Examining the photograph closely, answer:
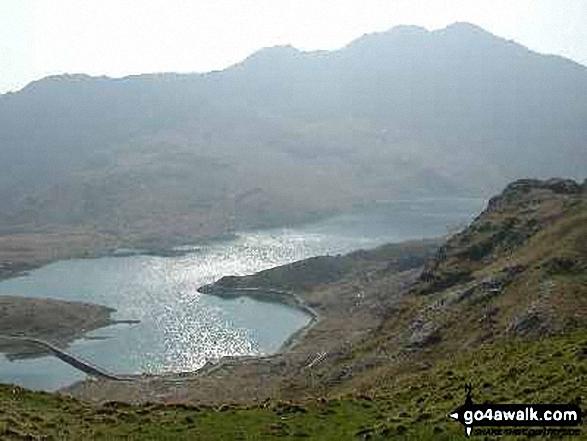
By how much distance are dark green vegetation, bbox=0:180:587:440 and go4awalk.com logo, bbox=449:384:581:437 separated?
0.79m

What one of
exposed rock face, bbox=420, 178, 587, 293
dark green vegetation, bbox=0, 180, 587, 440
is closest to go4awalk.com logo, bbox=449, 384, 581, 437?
dark green vegetation, bbox=0, 180, 587, 440

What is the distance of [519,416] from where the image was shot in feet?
109

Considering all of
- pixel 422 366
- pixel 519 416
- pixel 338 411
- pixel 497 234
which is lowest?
pixel 422 366

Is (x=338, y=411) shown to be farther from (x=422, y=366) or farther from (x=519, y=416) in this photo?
(x=422, y=366)

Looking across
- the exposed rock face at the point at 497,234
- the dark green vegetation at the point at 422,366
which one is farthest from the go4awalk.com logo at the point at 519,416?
the exposed rock face at the point at 497,234

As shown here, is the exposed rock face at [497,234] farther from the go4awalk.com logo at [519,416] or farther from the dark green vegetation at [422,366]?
the go4awalk.com logo at [519,416]

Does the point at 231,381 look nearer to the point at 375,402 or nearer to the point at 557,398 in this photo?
the point at 375,402

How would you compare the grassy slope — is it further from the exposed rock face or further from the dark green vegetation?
the exposed rock face

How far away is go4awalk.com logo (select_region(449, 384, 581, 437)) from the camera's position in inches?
1228

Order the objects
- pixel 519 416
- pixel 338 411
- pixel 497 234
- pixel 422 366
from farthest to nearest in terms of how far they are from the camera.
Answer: pixel 497 234, pixel 422 366, pixel 338 411, pixel 519 416

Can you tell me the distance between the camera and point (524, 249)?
115188 millimetres

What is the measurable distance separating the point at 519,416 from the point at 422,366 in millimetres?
53725

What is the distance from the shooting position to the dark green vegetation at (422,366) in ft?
142

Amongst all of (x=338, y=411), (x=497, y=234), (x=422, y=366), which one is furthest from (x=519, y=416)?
(x=497, y=234)
